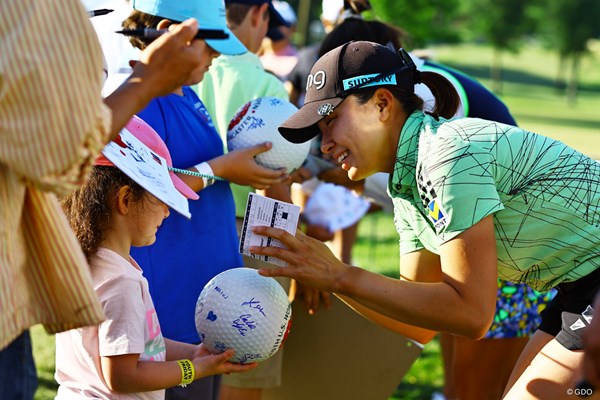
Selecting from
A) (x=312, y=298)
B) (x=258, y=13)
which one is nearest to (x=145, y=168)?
(x=312, y=298)

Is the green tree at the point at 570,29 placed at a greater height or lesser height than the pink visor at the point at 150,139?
lesser

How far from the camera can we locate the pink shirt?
8.90 feet

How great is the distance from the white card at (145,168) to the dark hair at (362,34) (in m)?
1.89

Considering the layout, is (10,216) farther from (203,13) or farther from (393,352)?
(393,352)

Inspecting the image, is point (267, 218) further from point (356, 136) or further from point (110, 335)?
point (110, 335)

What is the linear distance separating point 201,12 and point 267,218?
2.73ft

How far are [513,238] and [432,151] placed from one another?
0.45 m

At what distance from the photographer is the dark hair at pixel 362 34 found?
14.9 ft

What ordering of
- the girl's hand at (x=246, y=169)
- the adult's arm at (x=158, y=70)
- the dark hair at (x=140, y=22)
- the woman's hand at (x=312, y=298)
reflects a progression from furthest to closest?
the woman's hand at (x=312, y=298) < the girl's hand at (x=246, y=169) < the dark hair at (x=140, y=22) < the adult's arm at (x=158, y=70)

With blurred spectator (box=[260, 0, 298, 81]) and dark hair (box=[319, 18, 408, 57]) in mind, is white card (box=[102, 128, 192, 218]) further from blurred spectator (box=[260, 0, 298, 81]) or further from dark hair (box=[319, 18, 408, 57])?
blurred spectator (box=[260, 0, 298, 81])

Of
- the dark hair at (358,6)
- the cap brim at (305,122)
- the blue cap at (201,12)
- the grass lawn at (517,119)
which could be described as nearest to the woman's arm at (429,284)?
the cap brim at (305,122)

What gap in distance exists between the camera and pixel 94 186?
9.56 feet

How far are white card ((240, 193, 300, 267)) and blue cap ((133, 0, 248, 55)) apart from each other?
57cm

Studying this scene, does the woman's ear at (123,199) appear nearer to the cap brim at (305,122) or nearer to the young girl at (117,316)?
the young girl at (117,316)
